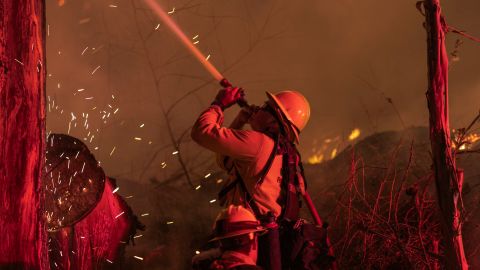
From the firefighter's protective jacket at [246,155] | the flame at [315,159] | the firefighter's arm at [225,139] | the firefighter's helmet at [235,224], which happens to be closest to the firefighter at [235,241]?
the firefighter's helmet at [235,224]

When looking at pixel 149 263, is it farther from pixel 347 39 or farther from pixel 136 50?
pixel 347 39

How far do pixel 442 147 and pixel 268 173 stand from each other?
1.40 meters

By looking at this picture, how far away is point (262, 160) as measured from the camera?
3.48m

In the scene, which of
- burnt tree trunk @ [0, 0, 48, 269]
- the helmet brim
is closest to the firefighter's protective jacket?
the helmet brim

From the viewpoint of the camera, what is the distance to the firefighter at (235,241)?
3.06 m

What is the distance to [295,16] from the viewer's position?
871cm

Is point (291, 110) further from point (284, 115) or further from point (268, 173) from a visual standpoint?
point (268, 173)

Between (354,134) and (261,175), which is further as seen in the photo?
(354,134)

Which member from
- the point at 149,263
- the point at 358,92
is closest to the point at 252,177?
the point at 149,263

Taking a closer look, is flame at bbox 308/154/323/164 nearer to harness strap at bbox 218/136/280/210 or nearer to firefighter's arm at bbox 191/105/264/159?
harness strap at bbox 218/136/280/210

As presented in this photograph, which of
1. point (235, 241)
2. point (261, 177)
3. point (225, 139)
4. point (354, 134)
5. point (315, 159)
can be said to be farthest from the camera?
point (315, 159)

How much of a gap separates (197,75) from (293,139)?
5.55 meters

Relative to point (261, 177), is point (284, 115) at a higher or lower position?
higher

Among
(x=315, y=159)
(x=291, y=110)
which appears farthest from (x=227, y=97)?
(x=315, y=159)
